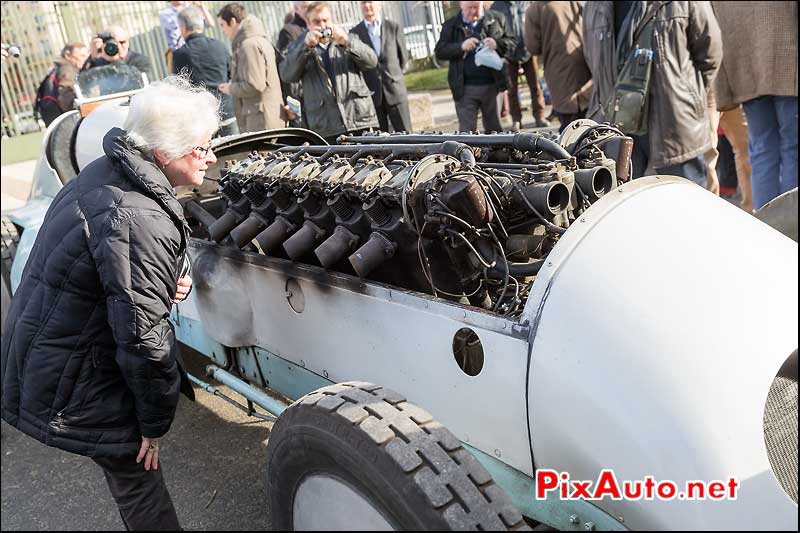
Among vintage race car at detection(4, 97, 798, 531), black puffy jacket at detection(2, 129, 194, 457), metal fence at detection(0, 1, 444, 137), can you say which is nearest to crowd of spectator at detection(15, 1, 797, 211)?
black puffy jacket at detection(2, 129, 194, 457)

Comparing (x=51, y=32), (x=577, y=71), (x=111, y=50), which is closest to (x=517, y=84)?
(x=577, y=71)

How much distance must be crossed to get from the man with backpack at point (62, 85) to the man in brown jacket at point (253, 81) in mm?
2313

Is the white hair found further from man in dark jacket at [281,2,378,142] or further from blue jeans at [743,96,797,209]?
blue jeans at [743,96,797,209]

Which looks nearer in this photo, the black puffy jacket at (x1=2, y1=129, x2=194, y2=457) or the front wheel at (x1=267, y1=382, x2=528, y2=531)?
the front wheel at (x1=267, y1=382, x2=528, y2=531)

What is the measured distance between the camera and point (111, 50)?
716 cm

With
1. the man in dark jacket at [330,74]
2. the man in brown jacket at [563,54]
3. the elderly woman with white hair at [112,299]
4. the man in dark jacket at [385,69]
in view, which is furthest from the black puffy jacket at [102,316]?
the man in brown jacket at [563,54]

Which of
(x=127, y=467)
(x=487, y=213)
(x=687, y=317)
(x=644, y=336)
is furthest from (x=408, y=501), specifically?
(x=127, y=467)

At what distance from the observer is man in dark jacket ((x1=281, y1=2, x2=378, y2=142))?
224 inches

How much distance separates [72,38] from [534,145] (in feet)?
48.7

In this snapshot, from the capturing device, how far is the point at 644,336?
1865 millimetres

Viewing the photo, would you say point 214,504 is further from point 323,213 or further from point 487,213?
point 487,213

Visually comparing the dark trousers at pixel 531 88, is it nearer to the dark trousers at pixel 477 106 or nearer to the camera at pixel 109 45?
the dark trousers at pixel 477 106

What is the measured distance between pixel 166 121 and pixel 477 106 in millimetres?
5228

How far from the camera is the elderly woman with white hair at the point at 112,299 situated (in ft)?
7.88
